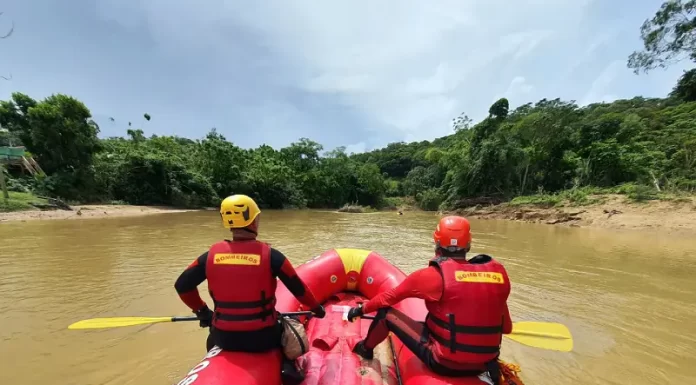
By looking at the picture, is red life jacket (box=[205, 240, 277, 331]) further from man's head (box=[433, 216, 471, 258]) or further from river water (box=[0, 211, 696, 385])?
river water (box=[0, 211, 696, 385])

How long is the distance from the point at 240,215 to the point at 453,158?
94.1ft

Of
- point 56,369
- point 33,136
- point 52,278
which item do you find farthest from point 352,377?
point 33,136

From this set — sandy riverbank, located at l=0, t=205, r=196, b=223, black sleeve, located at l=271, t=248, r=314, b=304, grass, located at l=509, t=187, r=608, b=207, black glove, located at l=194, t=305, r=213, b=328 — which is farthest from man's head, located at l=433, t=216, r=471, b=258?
grass, located at l=509, t=187, r=608, b=207

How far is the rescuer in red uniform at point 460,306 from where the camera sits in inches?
75.2

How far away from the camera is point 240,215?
211 cm

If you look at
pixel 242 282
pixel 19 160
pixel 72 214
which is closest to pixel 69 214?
pixel 72 214

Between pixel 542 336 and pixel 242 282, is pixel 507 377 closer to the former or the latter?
pixel 542 336

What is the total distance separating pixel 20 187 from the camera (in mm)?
15750

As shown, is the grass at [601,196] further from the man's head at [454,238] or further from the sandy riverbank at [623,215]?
the man's head at [454,238]

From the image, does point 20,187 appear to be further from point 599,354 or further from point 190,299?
point 599,354

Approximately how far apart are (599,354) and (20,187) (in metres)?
21.9

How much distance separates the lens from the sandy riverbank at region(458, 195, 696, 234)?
462 inches

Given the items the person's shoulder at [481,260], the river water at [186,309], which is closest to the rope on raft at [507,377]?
the person's shoulder at [481,260]

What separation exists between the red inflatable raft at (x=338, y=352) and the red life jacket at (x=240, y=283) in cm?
21
